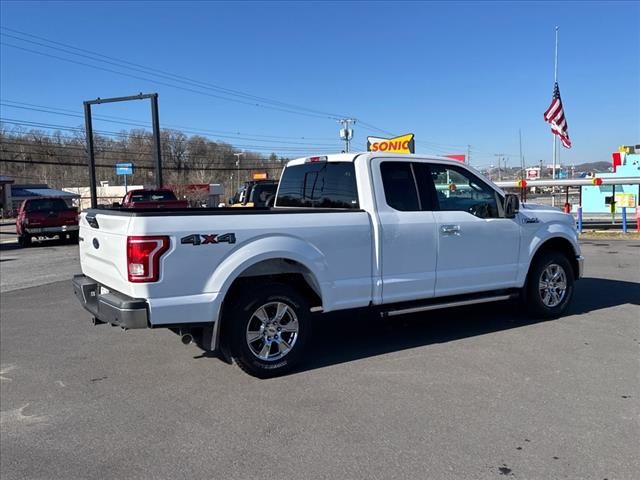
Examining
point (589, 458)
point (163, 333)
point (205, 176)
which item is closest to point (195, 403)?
point (163, 333)

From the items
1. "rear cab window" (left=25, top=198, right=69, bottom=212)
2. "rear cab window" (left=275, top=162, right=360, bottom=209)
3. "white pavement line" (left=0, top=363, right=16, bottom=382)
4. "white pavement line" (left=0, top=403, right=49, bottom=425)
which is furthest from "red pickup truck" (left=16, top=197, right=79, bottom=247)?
"white pavement line" (left=0, top=403, right=49, bottom=425)

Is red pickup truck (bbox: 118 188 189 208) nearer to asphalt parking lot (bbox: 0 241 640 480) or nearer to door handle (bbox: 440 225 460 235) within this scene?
asphalt parking lot (bbox: 0 241 640 480)

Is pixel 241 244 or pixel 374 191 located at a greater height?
pixel 374 191

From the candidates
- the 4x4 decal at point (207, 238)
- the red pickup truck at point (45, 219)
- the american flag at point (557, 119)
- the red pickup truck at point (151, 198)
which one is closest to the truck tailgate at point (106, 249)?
the 4x4 decal at point (207, 238)

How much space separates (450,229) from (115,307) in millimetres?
3431

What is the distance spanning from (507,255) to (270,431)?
373 cm

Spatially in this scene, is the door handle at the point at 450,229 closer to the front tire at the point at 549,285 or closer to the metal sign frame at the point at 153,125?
the front tire at the point at 549,285

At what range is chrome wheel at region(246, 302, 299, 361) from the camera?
4.84 meters

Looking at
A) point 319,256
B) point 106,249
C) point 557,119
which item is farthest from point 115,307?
point 557,119

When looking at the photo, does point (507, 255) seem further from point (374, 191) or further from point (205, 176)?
point (205, 176)

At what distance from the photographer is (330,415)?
13.4 feet

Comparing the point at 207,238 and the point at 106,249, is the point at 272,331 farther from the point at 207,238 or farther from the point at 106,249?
the point at 106,249

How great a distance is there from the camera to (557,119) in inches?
1031

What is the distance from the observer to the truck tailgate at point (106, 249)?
4434 mm
